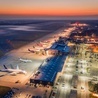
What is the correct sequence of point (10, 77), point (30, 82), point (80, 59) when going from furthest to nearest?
point (80, 59) → point (10, 77) → point (30, 82)

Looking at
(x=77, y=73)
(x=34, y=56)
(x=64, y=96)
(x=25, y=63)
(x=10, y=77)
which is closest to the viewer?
(x=64, y=96)

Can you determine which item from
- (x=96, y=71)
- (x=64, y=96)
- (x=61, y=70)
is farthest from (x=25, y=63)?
(x=64, y=96)

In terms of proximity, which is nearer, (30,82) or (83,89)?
(83,89)

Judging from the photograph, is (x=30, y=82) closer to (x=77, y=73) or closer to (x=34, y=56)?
(x=77, y=73)

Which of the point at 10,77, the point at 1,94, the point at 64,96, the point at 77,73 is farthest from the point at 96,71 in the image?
the point at 1,94

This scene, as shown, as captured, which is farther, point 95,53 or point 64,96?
point 95,53

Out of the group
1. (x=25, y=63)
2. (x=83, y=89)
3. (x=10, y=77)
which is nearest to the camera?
(x=83, y=89)

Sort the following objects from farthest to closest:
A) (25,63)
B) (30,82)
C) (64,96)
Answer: (25,63) < (30,82) < (64,96)

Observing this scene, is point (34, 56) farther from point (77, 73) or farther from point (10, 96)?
point (10, 96)
